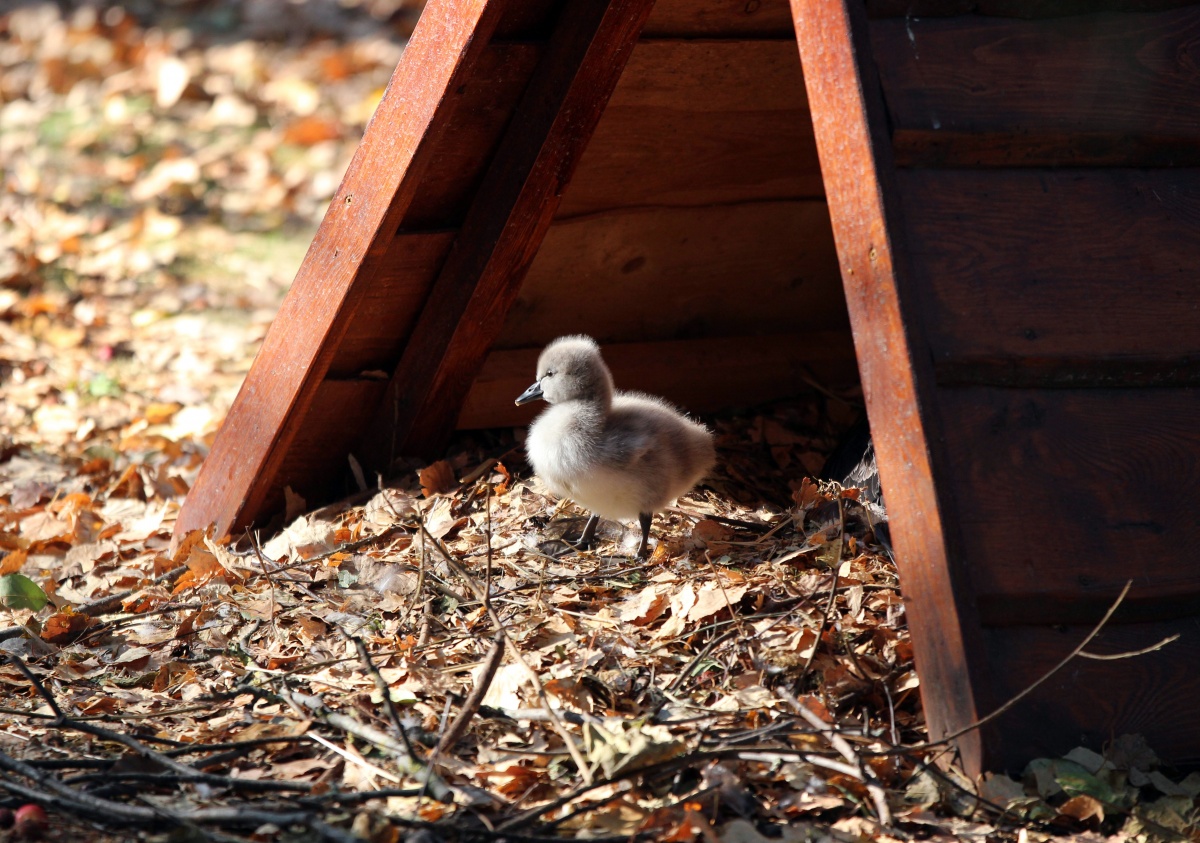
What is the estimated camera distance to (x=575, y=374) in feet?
12.2

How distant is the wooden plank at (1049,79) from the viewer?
2.71m

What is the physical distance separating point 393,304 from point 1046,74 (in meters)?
2.20

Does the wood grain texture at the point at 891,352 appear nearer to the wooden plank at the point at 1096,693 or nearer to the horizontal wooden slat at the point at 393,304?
the wooden plank at the point at 1096,693

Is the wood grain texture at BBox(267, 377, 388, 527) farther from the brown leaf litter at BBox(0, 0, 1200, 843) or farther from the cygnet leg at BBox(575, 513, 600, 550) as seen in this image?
the cygnet leg at BBox(575, 513, 600, 550)

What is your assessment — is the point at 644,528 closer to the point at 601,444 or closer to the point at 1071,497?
the point at 601,444

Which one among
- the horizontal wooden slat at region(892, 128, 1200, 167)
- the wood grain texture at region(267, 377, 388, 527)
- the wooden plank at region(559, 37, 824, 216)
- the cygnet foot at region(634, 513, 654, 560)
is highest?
the wooden plank at region(559, 37, 824, 216)

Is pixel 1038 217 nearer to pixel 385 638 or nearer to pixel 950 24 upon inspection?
pixel 950 24

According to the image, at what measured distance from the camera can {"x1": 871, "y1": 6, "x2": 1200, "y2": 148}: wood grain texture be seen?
8.91 ft

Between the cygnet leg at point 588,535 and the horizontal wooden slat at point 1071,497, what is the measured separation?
1.62 meters

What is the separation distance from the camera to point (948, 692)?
2555 millimetres

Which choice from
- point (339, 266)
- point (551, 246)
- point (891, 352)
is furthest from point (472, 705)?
point (551, 246)

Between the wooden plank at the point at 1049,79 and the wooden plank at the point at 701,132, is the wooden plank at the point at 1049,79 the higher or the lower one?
the lower one

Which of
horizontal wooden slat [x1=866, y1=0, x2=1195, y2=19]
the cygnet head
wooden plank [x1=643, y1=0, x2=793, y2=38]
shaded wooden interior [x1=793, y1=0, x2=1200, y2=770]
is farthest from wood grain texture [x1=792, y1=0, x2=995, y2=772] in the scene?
wooden plank [x1=643, y1=0, x2=793, y2=38]

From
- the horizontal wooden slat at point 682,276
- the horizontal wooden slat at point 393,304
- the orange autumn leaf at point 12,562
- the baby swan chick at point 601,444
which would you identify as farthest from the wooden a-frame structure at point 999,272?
the orange autumn leaf at point 12,562
